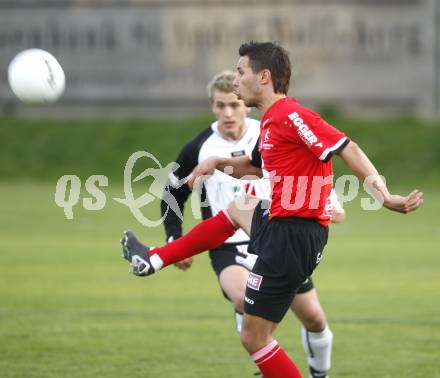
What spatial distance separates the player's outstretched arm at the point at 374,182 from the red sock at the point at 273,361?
3.57ft

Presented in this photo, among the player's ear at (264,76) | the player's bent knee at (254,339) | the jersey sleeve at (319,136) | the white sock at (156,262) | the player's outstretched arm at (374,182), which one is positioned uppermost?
the player's ear at (264,76)

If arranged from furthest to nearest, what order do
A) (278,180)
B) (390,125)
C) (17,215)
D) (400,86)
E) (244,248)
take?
(400,86), (390,125), (17,215), (244,248), (278,180)

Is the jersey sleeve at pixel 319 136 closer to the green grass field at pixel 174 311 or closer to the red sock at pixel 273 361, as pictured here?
the red sock at pixel 273 361

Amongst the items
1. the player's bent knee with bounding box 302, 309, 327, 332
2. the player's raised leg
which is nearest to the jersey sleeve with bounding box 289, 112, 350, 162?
the player's raised leg

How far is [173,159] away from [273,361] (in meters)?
28.6

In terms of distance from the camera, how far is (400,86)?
3891 centimetres

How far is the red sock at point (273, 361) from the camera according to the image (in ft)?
20.6

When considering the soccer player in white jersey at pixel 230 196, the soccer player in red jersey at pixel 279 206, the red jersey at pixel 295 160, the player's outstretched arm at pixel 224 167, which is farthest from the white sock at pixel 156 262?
the soccer player in white jersey at pixel 230 196

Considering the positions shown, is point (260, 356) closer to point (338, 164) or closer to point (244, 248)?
point (244, 248)

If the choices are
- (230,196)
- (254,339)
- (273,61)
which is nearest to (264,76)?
(273,61)

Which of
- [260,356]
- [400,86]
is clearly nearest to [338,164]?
[400,86]

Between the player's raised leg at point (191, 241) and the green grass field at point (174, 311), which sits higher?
the player's raised leg at point (191, 241)

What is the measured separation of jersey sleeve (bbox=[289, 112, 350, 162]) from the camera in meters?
5.96

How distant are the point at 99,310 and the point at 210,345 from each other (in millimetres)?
2397
